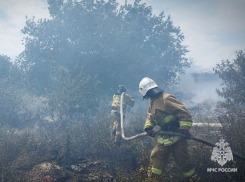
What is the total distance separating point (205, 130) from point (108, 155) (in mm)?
3676

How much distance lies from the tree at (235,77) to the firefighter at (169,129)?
7.55 m

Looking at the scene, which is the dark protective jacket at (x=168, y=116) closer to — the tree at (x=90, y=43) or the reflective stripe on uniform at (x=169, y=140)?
the reflective stripe on uniform at (x=169, y=140)

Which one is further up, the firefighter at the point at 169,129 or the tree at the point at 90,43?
the tree at the point at 90,43

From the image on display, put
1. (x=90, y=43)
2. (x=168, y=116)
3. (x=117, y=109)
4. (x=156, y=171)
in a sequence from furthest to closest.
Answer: (x=90, y=43)
(x=117, y=109)
(x=168, y=116)
(x=156, y=171)

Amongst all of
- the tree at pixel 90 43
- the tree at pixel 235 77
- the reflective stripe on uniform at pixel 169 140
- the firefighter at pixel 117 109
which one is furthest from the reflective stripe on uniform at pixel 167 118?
the tree at pixel 90 43

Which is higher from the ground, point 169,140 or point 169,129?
point 169,129

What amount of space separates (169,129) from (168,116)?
0.28 metres

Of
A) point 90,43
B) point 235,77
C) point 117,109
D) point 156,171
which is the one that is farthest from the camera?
point 90,43

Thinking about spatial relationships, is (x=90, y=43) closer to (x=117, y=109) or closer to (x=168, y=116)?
(x=117, y=109)

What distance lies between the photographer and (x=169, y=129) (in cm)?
351

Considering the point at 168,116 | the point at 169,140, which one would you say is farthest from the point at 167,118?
the point at 169,140

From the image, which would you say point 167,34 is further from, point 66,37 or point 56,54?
point 56,54

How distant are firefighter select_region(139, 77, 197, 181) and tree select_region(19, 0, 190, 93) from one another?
11.3 metres

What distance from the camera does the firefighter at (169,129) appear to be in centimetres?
324
